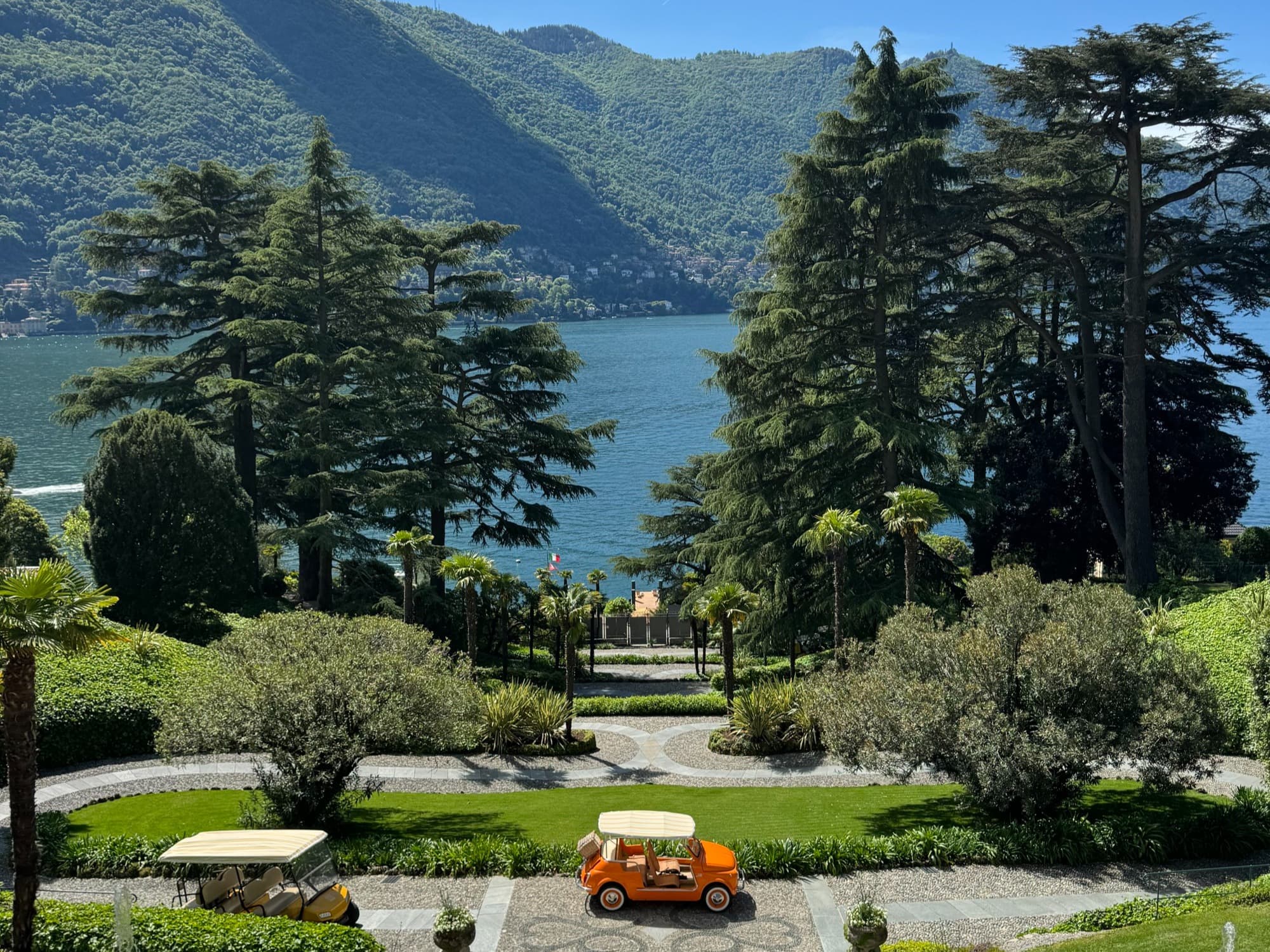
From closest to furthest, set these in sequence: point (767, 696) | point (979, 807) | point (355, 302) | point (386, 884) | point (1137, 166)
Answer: point (386, 884), point (979, 807), point (767, 696), point (1137, 166), point (355, 302)

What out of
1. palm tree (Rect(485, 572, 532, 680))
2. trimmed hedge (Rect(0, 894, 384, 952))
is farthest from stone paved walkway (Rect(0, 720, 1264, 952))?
palm tree (Rect(485, 572, 532, 680))

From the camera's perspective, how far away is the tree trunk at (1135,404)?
36094 mm

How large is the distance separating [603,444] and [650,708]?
3350 inches

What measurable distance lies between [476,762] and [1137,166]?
89.0 feet

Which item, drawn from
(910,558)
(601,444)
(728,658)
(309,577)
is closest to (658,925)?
(910,558)

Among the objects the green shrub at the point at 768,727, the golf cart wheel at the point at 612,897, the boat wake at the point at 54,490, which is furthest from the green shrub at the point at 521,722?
the boat wake at the point at 54,490

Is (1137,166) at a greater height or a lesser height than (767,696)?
greater

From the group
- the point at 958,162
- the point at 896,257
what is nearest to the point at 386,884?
the point at 896,257

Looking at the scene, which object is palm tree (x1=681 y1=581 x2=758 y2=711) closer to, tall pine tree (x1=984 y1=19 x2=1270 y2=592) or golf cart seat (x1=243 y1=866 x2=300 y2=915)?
tall pine tree (x1=984 y1=19 x2=1270 y2=592)

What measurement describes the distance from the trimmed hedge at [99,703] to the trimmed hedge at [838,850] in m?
5.72

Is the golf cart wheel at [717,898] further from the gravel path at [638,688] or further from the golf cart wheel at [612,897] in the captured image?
the gravel path at [638,688]

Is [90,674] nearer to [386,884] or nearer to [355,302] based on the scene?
[386,884]

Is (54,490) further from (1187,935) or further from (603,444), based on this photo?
(1187,935)

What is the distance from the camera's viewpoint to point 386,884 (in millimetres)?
18859
